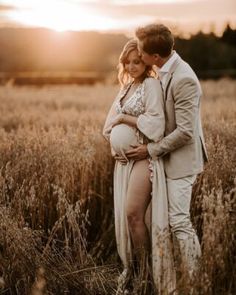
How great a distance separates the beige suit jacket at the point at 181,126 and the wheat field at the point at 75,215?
279mm

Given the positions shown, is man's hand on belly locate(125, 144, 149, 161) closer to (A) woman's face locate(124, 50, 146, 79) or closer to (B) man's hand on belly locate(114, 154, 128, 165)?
(B) man's hand on belly locate(114, 154, 128, 165)

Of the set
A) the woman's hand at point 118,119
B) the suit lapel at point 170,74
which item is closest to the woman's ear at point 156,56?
the suit lapel at point 170,74

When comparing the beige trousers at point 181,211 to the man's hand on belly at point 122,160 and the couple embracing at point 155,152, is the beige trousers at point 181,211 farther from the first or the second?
the man's hand on belly at point 122,160

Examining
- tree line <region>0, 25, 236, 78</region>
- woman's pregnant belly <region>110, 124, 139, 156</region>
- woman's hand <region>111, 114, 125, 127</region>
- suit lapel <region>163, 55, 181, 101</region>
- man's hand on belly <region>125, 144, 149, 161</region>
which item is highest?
suit lapel <region>163, 55, 181, 101</region>

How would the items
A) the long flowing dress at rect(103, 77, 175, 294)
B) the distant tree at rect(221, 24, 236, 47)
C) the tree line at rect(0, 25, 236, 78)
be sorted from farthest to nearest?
the tree line at rect(0, 25, 236, 78), the distant tree at rect(221, 24, 236, 47), the long flowing dress at rect(103, 77, 175, 294)

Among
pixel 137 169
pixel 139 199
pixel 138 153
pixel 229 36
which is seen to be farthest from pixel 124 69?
pixel 229 36

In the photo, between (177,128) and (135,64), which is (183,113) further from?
(135,64)

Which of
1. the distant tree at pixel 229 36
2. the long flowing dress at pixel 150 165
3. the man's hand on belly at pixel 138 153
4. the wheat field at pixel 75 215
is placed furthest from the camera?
the distant tree at pixel 229 36

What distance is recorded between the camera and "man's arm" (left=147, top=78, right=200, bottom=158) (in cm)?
398

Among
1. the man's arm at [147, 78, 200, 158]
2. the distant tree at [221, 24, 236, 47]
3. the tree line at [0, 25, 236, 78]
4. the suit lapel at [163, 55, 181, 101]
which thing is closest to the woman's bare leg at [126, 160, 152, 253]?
the man's arm at [147, 78, 200, 158]

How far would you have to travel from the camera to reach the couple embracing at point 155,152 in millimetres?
4016

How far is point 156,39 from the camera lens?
4.04 meters

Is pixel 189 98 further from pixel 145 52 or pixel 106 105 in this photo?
pixel 106 105

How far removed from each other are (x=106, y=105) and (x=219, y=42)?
126 ft
